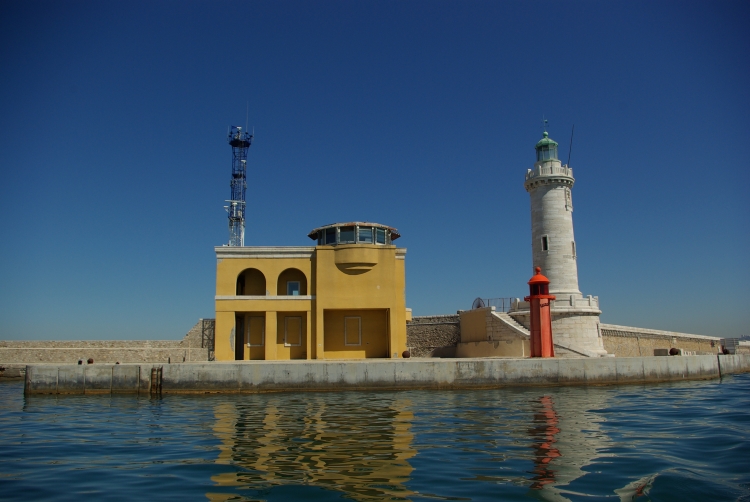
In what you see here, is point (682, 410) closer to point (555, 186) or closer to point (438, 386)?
point (438, 386)

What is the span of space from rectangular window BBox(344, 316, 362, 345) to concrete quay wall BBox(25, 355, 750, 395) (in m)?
7.30

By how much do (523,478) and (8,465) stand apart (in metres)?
8.23

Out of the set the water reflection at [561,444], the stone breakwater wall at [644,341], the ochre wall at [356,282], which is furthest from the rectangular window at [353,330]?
the stone breakwater wall at [644,341]

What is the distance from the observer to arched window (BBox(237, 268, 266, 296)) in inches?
1214

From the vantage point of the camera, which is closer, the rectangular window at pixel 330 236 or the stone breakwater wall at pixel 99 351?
the rectangular window at pixel 330 236

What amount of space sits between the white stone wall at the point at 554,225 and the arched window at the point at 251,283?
1585 centimetres

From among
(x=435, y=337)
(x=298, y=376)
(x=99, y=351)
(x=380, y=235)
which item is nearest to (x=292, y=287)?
(x=380, y=235)

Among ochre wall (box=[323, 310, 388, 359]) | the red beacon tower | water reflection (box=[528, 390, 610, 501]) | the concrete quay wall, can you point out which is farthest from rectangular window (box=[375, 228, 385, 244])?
water reflection (box=[528, 390, 610, 501])

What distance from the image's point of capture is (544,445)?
10.2m

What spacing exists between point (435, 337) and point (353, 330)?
10075 millimetres

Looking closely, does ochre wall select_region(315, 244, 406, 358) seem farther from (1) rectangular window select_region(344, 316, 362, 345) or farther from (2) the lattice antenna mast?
(2) the lattice antenna mast

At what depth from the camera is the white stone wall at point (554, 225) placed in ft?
107

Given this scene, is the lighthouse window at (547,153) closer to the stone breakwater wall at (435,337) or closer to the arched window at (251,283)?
the stone breakwater wall at (435,337)

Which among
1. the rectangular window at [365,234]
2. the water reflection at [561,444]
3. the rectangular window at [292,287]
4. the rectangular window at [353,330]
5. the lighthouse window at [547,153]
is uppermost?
the lighthouse window at [547,153]
